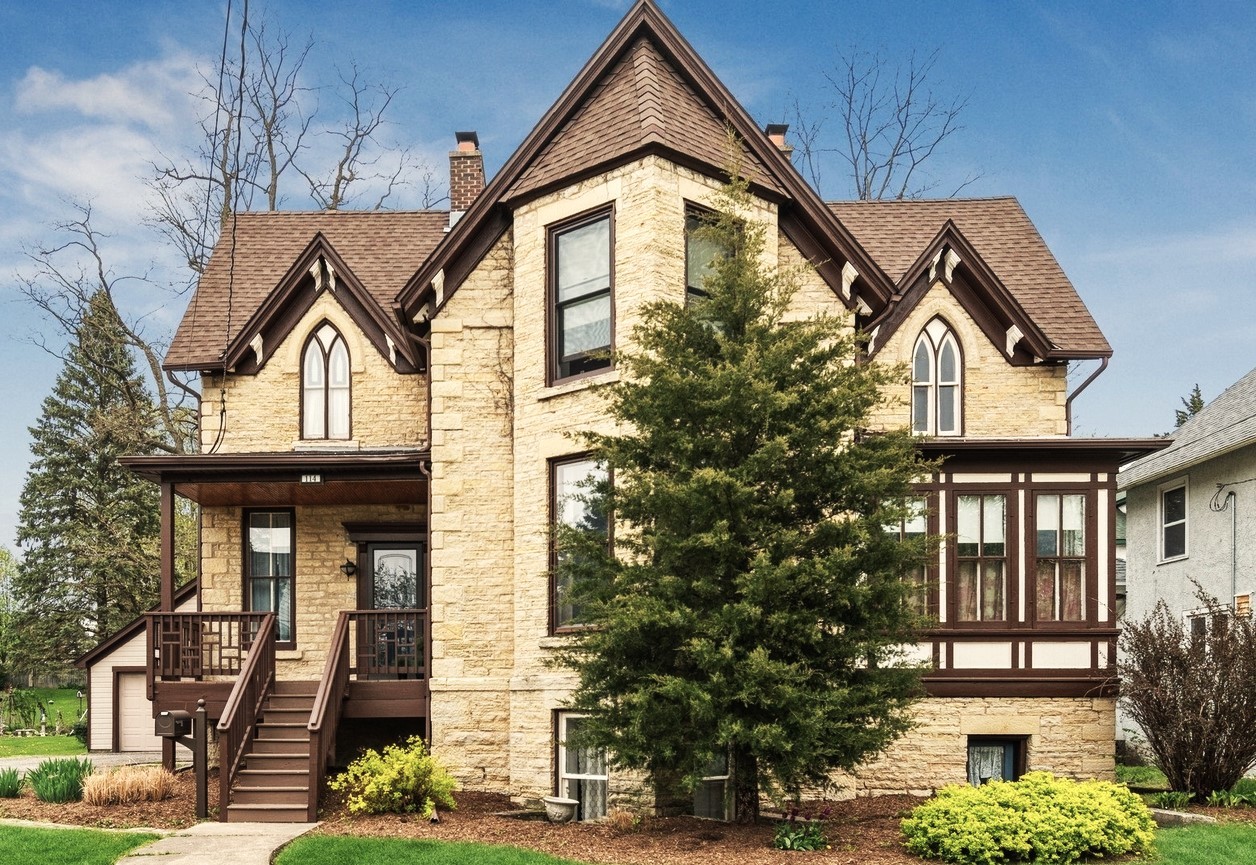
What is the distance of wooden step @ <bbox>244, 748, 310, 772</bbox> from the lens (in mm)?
14489

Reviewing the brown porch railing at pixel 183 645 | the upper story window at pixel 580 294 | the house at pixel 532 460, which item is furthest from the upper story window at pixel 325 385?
the upper story window at pixel 580 294

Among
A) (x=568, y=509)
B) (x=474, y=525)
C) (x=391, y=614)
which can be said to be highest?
(x=568, y=509)

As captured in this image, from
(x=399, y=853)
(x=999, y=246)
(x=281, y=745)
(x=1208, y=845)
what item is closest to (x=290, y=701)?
(x=281, y=745)

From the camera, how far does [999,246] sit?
21266mm

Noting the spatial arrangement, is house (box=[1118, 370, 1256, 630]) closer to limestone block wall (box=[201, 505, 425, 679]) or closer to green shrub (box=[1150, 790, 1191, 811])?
green shrub (box=[1150, 790, 1191, 811])

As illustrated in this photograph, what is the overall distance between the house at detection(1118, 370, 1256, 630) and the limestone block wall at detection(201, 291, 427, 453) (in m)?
13.3

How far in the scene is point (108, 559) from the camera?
40.9 metres

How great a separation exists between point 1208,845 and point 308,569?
12889mm

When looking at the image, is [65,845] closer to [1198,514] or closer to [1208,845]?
[1208,845]

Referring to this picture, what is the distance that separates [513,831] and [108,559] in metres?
Answer: 32.3

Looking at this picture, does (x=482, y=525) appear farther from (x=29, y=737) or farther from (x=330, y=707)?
(x=29, y=737)

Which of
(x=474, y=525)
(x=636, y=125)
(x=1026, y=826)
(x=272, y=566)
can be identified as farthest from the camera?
(x=272, y=566)

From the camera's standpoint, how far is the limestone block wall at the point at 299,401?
19219mm

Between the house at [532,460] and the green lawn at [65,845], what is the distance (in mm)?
1591
